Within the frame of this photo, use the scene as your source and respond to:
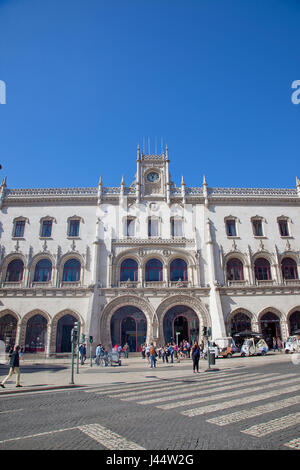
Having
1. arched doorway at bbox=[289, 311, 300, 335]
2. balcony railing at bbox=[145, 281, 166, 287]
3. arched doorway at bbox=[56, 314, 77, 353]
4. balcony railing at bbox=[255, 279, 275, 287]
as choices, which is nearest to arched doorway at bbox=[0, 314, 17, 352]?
arched doorway at bbox=[56, 314, 77, 353]

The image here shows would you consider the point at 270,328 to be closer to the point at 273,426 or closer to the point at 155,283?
the point at 155,283

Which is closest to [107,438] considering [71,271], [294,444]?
[294,444]

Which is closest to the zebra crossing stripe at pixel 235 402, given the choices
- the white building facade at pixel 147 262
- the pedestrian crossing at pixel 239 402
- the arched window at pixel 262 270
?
the pedestrian crossing at pixel 239 402

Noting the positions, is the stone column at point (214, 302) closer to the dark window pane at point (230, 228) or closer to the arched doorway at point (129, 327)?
the dark window pane at point (230, 228)

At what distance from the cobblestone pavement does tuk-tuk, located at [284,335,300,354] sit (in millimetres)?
17658

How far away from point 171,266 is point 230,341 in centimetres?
959

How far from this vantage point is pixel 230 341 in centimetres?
2802

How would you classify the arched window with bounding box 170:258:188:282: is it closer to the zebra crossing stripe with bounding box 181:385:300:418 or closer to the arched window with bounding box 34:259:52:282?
the arched window with bounding box 34:259:52:282

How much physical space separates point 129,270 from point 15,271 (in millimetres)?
12299

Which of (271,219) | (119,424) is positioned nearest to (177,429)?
(119,424)

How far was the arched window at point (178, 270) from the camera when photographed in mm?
32156
